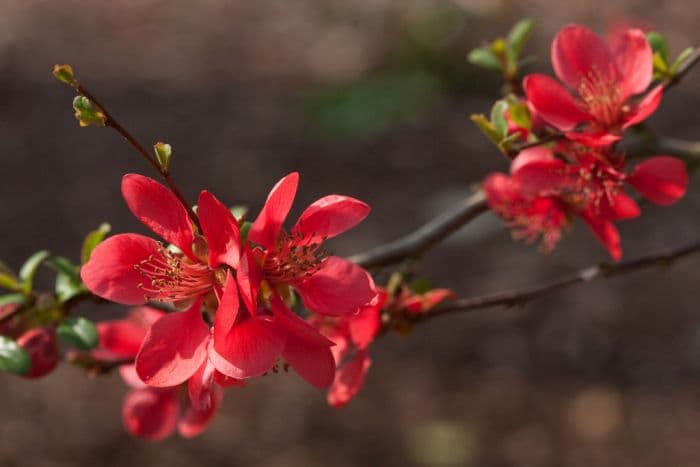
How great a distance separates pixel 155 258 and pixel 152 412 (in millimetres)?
466

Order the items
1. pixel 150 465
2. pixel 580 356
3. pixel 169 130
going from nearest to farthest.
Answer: pixel 150 465 < pixel 580 356 < pixel 169 130

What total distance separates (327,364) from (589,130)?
0.44 m

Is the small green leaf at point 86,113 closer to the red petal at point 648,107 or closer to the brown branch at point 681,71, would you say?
the red petal at point 648,107

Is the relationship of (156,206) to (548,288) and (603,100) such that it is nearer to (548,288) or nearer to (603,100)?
(603,100)

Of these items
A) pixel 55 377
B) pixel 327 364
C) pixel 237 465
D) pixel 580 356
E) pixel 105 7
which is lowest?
pixel 580 356

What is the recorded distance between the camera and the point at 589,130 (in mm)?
1062

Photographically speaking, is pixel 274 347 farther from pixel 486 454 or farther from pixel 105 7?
pixel 105 7

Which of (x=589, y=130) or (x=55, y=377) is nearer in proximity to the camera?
(x=589, y=130)

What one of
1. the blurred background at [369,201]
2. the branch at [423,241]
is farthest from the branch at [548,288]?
the blurred background at [369,201]

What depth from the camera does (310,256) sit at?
0.94 m

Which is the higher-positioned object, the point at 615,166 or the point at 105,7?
the point at 615,166

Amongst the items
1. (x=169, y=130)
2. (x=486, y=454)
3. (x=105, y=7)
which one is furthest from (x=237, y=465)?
(x=105, y=7)

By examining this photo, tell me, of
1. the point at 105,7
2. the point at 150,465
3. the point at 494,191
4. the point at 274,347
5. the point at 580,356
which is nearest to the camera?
the point at 274,347

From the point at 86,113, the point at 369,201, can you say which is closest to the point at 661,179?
the point at 86,113
